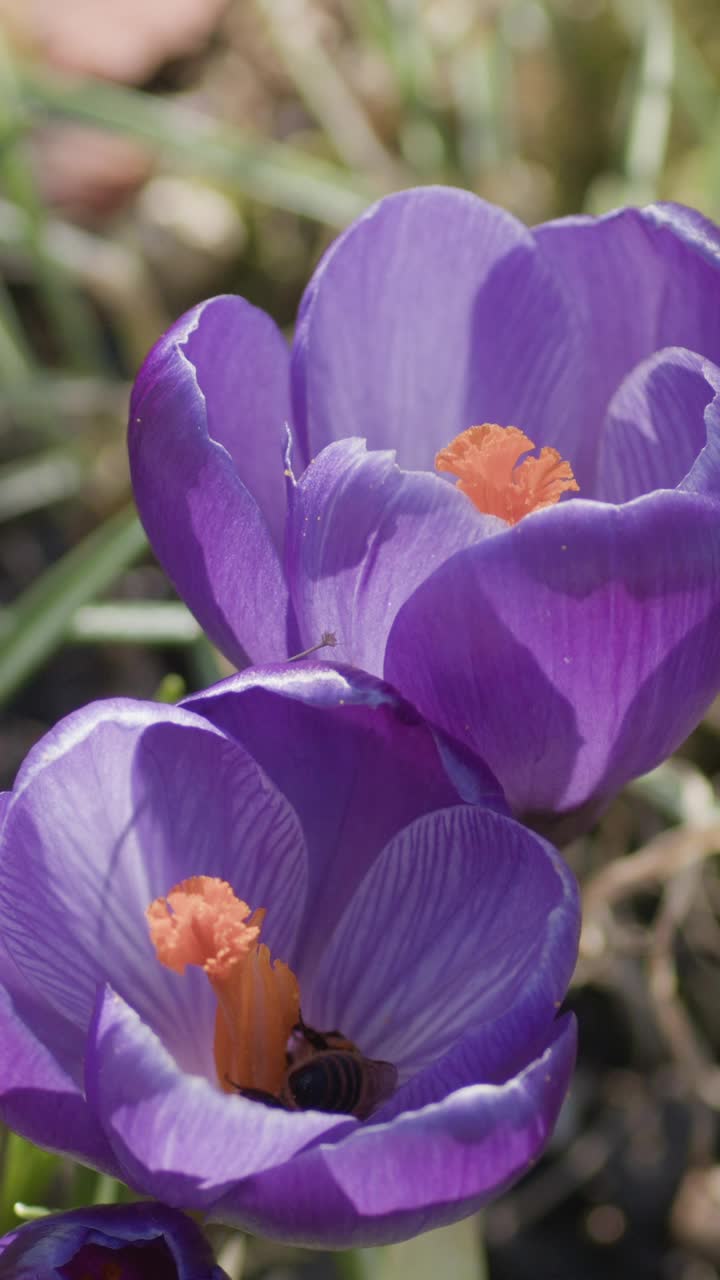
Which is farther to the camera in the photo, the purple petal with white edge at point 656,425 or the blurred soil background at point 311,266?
the blurred soil background at point 311,266

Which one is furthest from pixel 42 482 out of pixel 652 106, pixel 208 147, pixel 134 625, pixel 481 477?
pixel 481 477

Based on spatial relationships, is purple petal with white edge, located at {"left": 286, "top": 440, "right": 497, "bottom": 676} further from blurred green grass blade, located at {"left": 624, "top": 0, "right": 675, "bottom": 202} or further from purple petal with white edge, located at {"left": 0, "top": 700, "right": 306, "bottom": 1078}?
blurred green grass blade, located at {"left": 624, "top": 0, "right": 675, "bottom": 202}

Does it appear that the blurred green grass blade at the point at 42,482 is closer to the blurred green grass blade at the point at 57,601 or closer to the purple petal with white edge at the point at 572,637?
the blurred green grass blade at the point at 57,601

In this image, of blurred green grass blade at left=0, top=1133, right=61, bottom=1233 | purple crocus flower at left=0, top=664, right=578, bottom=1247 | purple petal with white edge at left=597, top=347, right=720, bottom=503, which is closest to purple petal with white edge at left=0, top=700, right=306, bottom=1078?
purple crocus flower at left=0, top=664, right=578, bottom=1247

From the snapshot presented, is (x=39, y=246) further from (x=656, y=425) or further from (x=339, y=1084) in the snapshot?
(x=339, y=1084)

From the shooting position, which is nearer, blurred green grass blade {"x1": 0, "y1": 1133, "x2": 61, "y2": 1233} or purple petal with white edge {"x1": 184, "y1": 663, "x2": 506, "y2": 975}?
purple petal with white edge {"x1": 184, "y1": 663, "x2": 506, "y2": 975}

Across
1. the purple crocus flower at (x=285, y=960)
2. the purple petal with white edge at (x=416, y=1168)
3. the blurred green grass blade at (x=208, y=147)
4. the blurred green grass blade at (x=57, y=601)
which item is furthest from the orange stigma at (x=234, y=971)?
the blurred green grass blade at (x=208, y=147)

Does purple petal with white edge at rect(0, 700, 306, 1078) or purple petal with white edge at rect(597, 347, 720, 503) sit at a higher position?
purple petal with white edge at rect(597, 347, 720, 503)
